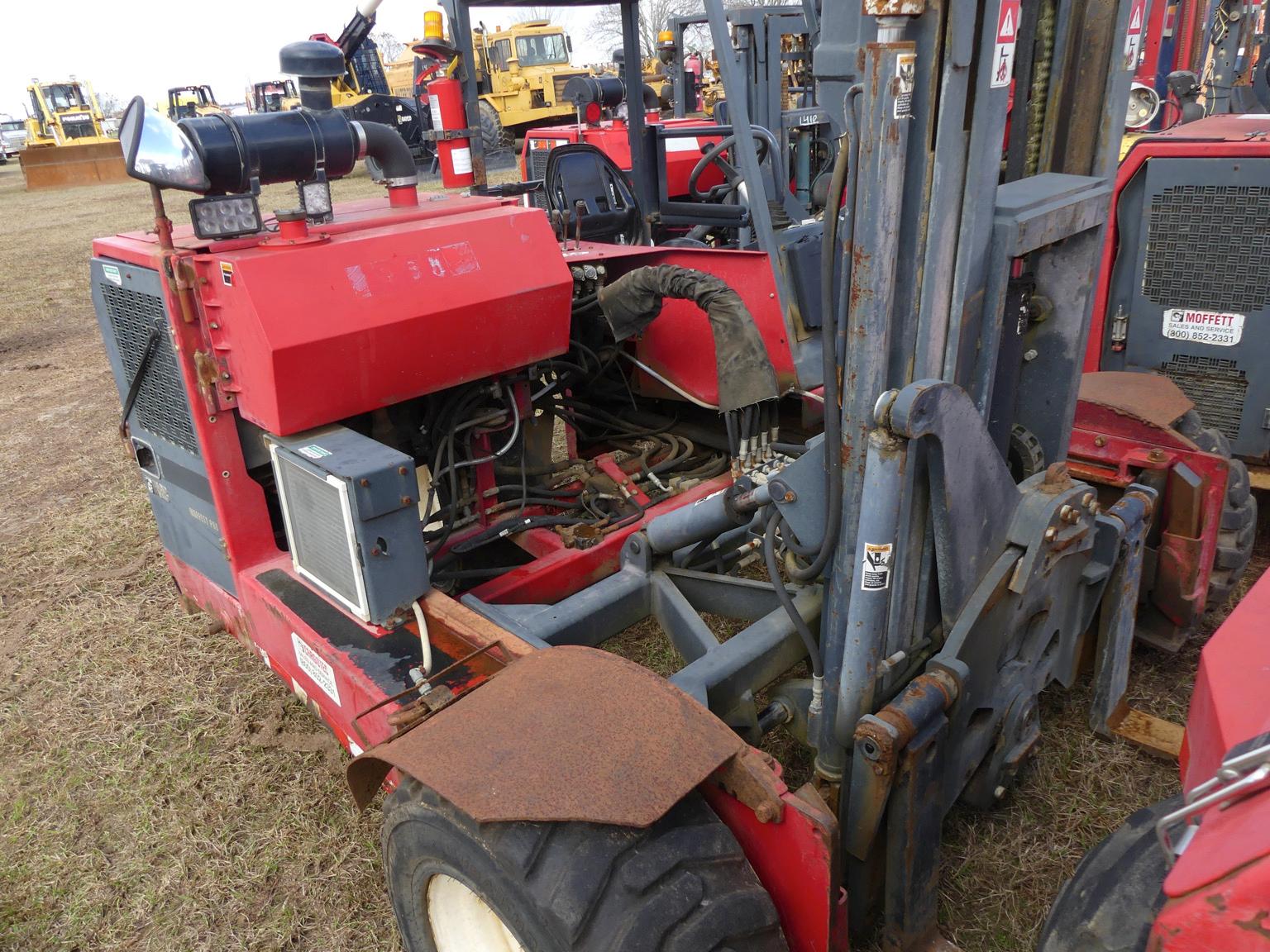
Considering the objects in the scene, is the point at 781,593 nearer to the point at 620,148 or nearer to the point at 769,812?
the point at 769,812

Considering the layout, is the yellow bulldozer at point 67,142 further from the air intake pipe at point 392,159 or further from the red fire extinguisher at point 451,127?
the air intake pipe at point 392,159

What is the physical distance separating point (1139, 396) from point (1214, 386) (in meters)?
1.17

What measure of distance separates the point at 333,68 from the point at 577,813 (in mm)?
2144

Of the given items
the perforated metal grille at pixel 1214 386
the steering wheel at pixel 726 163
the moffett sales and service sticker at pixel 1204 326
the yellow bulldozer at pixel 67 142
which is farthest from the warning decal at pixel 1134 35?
the yellow bulldozer at pixel 67 142

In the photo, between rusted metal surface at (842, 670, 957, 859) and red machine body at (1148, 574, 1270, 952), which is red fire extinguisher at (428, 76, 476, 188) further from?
red machine body at (1148, 574, 1270, 952)

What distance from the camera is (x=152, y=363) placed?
2730 millimetres

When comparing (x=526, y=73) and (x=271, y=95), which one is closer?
(x=526, y=73)

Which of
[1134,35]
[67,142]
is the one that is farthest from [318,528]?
[67,142]

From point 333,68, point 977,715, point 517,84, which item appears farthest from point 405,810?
point 517,84

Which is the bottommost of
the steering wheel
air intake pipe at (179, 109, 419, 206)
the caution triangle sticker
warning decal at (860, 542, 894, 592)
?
warning decal at (860, 542, 894, 592)

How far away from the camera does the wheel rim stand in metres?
1.83

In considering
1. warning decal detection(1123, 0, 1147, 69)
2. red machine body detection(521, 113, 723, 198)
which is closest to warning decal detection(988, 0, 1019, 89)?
warning decal detection(1123, 0, 1147, 69)

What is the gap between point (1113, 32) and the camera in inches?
77.9

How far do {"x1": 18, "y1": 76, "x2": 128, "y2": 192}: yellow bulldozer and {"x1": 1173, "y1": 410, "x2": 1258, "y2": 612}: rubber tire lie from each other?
26.9 m
